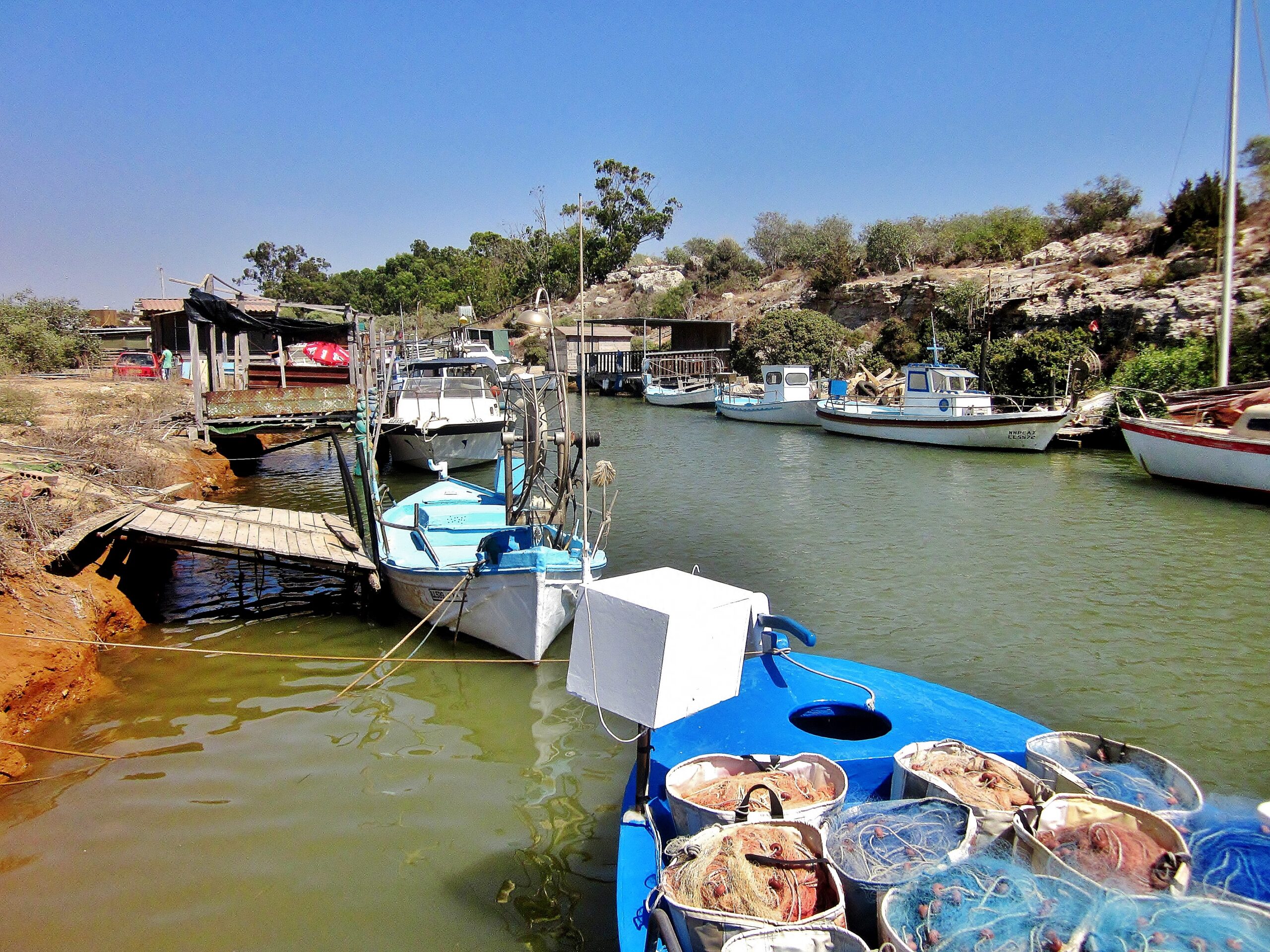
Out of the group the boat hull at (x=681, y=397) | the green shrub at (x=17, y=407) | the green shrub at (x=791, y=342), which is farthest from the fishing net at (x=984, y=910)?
the green shrub at (x=791, y=342)

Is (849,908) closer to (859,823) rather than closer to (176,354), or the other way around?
(859,823)

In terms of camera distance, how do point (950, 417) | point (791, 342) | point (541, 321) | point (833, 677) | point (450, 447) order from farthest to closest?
point (791, 342) → point (950, 417) → point (450, 447) → point (541, 321) → point (833, 677)

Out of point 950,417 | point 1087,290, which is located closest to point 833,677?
point 950,417

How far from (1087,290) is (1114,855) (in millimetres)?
32398

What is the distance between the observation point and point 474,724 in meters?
7.25

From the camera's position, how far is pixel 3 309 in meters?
29.4

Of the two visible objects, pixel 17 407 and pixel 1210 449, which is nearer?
pixel 17 407

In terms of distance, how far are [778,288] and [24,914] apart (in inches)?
2157

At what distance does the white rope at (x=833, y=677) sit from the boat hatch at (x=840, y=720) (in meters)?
0.06

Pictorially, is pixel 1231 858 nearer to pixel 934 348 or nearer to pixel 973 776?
pixel 973 776

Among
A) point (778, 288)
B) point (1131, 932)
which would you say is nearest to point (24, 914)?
point (1131, 932)

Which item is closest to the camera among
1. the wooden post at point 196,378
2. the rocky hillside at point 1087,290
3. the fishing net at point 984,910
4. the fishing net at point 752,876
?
the fishing net at point 984,910

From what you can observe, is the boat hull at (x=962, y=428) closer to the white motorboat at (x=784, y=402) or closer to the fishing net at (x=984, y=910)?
the white motorboat at (x=784, y=402)

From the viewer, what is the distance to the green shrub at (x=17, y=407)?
1466 centimetres
